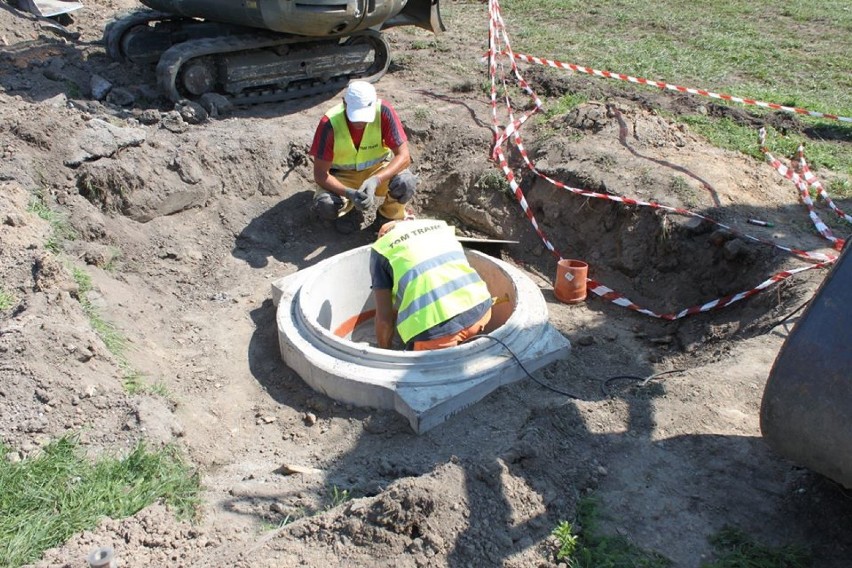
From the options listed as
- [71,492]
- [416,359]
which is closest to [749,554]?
[416,359]

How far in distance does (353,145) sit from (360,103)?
0.48 meters

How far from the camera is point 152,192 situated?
698cm

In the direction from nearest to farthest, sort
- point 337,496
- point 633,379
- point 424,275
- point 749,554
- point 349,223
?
point 749,554 < point 337,496 < point 424,275 < point 633,379 < point 349,223

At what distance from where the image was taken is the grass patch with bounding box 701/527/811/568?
345 cm

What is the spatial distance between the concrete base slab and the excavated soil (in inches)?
5.1

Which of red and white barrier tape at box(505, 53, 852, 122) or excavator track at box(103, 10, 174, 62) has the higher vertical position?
excavator track at box(103, 10, 174, 62)

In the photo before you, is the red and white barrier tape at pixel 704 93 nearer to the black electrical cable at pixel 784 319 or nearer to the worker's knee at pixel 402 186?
the worker's knee at pixel 402 186

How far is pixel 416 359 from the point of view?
5.09 meters

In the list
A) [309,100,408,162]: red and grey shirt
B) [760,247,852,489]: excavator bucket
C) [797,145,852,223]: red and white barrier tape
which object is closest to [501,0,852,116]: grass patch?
[797,145,852,223]: red and white barrier tape

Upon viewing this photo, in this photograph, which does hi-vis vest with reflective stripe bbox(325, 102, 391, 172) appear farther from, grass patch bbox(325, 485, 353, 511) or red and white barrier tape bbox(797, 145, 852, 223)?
red and white barrier tape bbox(797, 145, 852, 223)

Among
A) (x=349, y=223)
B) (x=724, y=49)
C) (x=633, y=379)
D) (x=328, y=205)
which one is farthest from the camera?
(x=724, y=49)

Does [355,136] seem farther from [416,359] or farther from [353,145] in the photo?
[416,359]

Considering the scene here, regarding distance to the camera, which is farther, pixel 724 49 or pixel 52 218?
pixel 724 49

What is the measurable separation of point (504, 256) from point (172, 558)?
4.53m
